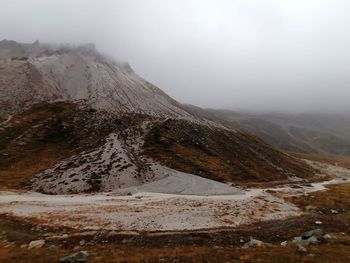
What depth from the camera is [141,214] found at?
6981cm

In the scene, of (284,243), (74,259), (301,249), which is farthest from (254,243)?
(74,259)

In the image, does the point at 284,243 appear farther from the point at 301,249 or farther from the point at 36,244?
the point at 36,244

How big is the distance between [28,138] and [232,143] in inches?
3521

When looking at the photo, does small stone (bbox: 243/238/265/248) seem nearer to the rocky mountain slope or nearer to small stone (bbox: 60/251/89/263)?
small stone (bbox: 60/251/89/263)

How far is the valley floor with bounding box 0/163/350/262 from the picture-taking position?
44656 mm

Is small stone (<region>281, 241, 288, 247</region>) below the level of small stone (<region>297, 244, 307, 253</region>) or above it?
below

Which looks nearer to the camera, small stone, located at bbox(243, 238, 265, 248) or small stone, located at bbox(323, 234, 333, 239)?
small stone, located at bbox(243, 238, 265, 248)

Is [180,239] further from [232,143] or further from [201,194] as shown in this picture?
[232,143]

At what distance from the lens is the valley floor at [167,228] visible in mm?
44656

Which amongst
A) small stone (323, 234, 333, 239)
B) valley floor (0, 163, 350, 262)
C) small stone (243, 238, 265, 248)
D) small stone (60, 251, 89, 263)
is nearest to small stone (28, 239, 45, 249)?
valley floor (0, 163, 350, 262)

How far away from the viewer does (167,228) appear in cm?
6003

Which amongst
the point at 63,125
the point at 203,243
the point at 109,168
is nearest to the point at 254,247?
the point at 203,243

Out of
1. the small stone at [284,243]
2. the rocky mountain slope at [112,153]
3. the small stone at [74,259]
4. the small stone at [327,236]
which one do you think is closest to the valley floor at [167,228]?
the small stone at [327,236]

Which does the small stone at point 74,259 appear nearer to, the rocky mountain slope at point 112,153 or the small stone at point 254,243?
the small stone at point 254,243
